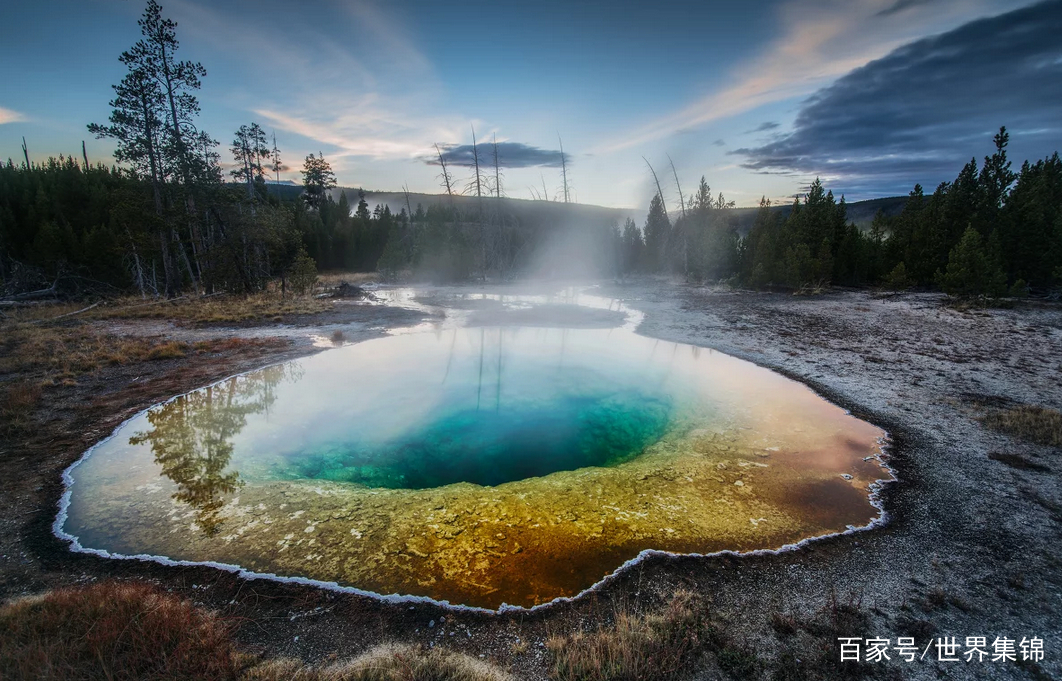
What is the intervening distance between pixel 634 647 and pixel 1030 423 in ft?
31.4

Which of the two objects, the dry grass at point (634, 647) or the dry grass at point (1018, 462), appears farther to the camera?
the dry grass at point (1018, 462)

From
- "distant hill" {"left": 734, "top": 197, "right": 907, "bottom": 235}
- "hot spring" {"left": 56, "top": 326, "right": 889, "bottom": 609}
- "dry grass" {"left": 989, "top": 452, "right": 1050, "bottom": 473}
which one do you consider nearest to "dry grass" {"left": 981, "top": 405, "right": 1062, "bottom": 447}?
"dry grass" {"left": 989, "top": 452, "right": 1050, "bottom": 473}

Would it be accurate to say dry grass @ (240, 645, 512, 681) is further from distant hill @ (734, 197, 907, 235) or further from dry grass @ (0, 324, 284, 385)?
distant hill @ (734, 197, 907, 235)

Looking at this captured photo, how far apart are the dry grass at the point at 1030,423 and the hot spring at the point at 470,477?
2.21 m

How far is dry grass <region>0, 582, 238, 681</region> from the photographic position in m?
3.04

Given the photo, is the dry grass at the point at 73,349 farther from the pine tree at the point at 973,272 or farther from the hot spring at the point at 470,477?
the pine tree at the point at 973,272

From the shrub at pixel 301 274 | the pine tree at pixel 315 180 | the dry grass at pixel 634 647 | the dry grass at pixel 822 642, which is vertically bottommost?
the dry grass at pixel 822 642

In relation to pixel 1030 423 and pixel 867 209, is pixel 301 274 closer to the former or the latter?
pixel 1030 423

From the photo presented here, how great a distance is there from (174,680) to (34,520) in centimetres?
438

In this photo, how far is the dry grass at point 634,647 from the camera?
336cm

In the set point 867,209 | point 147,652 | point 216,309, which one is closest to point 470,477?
point 147,652

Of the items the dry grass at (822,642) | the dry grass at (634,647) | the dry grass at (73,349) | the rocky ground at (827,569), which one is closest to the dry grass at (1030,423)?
the rocky ground at (827,569)

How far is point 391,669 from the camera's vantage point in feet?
11.0

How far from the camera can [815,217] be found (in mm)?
31906
